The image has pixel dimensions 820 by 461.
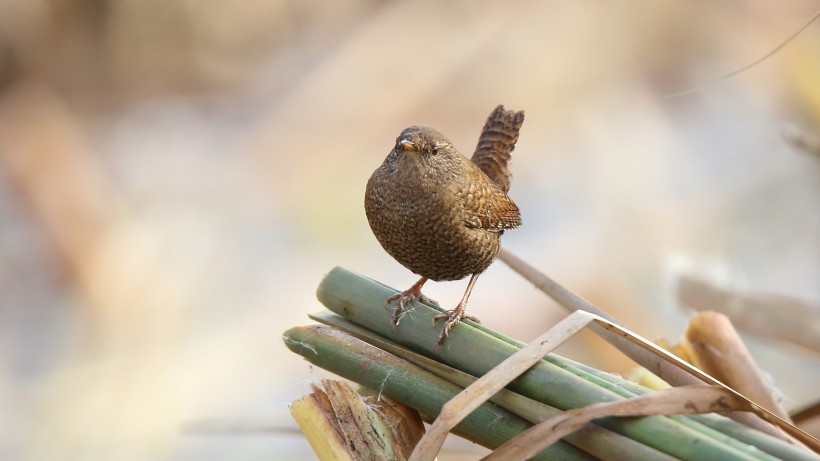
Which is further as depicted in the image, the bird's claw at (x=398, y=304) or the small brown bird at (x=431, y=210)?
the small brown bird at (x=431, y=210)

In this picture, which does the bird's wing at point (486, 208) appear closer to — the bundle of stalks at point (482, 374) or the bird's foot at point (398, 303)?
the bird's foot at point (398, 303)

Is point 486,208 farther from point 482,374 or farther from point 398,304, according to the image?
point 482,374

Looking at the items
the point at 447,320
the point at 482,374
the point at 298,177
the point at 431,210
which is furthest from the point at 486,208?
the point at 298,177

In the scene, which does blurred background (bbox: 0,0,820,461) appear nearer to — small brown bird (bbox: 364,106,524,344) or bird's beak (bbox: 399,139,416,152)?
small brown bird (bbox: 364,106,524,344)

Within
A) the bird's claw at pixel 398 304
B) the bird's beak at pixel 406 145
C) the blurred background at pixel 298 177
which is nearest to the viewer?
the bird's claw at pixel 398 304

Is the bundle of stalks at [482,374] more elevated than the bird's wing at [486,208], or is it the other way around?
the bird's wing at [486,208]

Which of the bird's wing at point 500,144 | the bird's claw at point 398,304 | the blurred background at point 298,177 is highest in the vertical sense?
the blurred background at point 298,177

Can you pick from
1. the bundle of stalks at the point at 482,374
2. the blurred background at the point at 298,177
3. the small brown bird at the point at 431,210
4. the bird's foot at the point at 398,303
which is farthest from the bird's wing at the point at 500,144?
the blurred background at the point at 298,177

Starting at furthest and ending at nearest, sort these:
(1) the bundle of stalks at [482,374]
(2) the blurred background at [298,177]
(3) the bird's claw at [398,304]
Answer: (2) the blurred background at [298,177] < (3) the bird's claw at [398,304] < (1) the bundle of stalks at [482,374]
